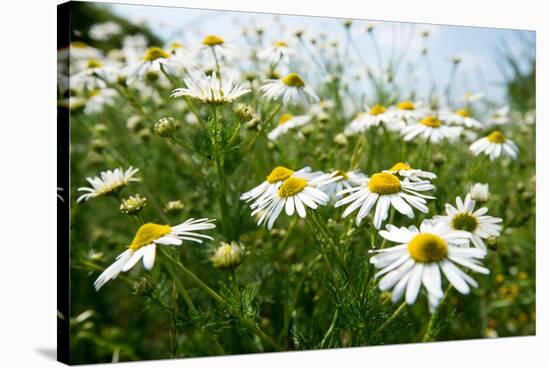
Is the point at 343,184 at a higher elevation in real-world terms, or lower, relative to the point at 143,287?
higher

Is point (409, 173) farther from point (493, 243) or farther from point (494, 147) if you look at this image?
point (494, 147)

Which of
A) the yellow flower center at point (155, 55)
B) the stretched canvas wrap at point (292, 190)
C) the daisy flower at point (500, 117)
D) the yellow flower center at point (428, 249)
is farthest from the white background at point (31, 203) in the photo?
the daisy flower at point (500, 117)

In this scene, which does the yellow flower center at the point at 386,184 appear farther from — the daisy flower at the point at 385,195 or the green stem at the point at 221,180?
the green stem at the point at 221,180

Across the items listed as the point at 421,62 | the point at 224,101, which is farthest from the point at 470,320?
the point at 224,101

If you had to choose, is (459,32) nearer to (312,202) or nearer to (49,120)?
(312,202)

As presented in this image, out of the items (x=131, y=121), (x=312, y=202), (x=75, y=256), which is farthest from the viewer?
(x=131, y=121)

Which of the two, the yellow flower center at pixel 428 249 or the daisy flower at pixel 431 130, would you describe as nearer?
the yellow flower center at pixel 428 249

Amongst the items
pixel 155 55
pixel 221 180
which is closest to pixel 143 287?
pixel 221 180
